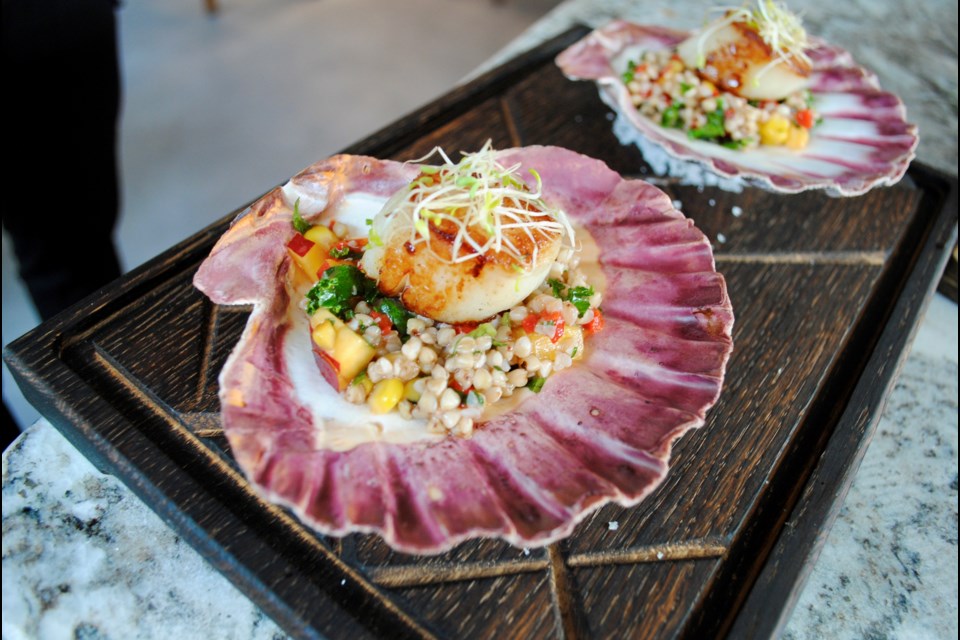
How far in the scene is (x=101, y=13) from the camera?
201 centimetres

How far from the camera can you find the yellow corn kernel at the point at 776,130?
185cm

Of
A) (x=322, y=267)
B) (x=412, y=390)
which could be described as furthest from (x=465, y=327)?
(x=322, y=267)

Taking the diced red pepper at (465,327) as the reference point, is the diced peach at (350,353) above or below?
above

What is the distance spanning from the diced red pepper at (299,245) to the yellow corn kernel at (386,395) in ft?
0.98

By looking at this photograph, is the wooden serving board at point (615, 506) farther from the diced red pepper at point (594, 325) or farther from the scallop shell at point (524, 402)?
the diced red pepper at point (594, 325)

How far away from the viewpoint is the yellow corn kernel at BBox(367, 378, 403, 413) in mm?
1181

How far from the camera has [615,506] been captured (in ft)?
3.98

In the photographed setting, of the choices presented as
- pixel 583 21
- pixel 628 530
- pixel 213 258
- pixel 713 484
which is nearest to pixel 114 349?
pixel 213 258

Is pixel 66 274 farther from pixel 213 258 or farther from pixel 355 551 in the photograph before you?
pixel 355 551

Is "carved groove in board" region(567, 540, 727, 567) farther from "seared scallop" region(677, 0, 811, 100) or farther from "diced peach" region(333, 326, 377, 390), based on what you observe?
"seared scallop" region(677, 0, 811, 100)

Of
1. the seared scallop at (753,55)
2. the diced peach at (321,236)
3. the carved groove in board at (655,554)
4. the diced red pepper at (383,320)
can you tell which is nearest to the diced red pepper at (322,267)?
the diced peach at (321,236)

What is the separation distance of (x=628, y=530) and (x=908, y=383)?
0.95 metres

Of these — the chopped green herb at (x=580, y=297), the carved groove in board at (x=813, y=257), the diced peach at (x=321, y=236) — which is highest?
the diced peach at (x=321, y=236)

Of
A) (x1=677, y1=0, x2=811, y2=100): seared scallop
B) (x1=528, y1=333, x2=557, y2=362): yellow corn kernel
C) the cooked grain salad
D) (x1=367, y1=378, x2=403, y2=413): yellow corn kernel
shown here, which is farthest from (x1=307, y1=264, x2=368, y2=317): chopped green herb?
(x1=677, y1=0, x2=811, y2=100): seared scallop
